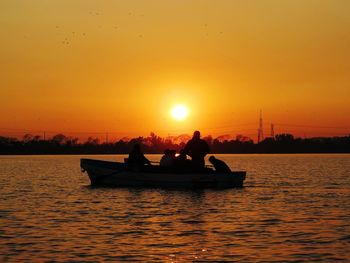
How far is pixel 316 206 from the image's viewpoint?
30.7 metres

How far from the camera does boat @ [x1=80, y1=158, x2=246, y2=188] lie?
3812 cm

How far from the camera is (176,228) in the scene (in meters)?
22.4

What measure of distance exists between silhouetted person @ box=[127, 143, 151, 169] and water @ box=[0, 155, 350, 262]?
3267mm

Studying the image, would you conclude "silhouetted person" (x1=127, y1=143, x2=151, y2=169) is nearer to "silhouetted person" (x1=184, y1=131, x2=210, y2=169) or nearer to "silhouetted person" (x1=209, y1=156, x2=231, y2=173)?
"silhouetted person" (x1=184, y1=131, x2=210, y2=169)

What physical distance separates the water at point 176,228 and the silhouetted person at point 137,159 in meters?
3.27

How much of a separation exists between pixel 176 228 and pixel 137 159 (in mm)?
17252

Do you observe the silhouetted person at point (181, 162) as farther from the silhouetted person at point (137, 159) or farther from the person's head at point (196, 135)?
the silhouetted person at point (137, 159)

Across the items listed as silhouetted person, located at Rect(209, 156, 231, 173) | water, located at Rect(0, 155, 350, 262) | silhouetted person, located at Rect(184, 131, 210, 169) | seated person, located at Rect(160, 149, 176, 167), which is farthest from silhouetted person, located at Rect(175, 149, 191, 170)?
water, located at Rect(0, 155, 350, 262)

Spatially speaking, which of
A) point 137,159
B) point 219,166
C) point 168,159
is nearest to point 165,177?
point 168,159

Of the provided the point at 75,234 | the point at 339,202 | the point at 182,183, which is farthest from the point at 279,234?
the point at 182,183

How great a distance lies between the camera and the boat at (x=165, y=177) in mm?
38125

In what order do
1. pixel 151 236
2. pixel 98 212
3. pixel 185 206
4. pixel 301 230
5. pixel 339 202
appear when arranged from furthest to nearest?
pixel 339 202
pixel 185 206
pixel 98 212
pixel 301 230
pixel 151 236

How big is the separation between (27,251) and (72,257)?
157cm

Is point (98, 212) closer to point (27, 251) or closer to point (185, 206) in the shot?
point (185, 206)
